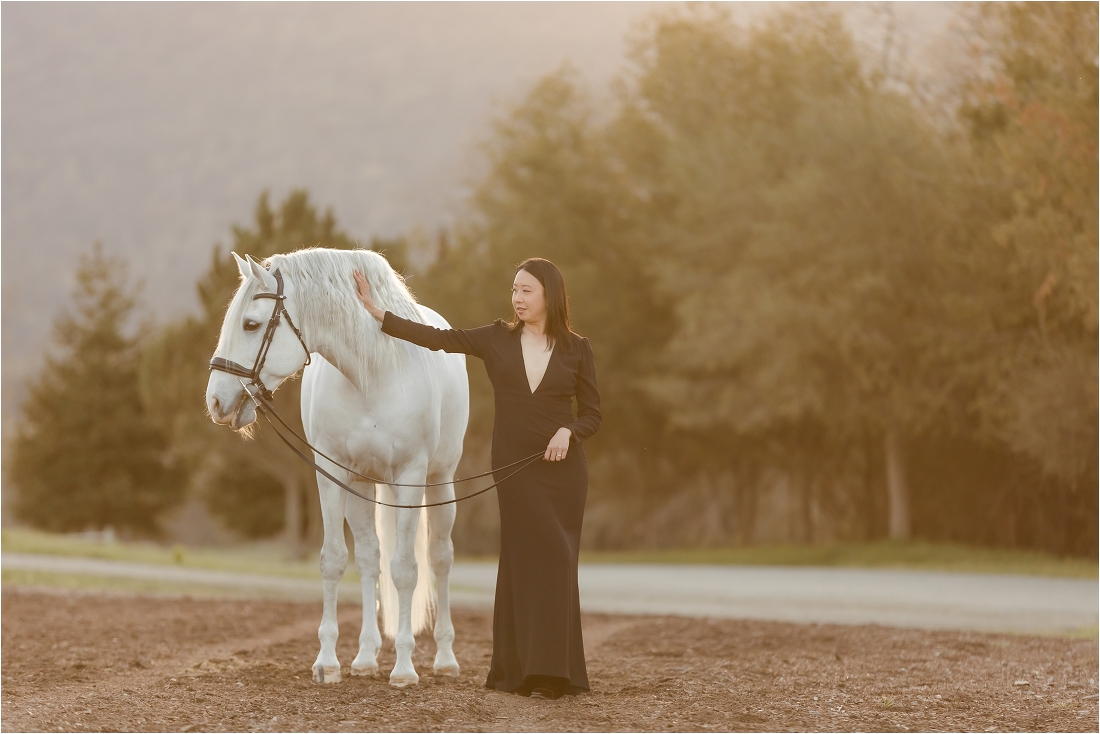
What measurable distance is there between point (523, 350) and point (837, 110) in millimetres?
13937

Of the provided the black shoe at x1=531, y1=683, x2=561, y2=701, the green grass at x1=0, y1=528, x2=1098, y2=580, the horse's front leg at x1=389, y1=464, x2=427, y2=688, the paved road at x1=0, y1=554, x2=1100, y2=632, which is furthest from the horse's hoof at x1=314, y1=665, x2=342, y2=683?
the green grass at x1=0, y1=528, x2=1098, y2=580

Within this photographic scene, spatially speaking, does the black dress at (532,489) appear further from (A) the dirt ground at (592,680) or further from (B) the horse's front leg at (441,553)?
(B) the horse's front leg at (441,553)

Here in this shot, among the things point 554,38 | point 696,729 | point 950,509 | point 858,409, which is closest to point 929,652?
point 696,729

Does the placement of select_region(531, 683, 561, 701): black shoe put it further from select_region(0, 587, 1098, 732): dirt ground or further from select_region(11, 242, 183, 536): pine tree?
select_region(11, 242, 183, 536): pine tree

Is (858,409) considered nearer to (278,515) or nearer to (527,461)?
(527,461)

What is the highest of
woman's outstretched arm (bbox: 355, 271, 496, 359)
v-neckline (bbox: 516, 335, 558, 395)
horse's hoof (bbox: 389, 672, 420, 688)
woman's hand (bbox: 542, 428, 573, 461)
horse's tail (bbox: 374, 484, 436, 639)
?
woman's outstretched arm (bbox: 355, 271, 496, 359)

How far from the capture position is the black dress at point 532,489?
219 inches

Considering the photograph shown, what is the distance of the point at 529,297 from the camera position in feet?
18.5

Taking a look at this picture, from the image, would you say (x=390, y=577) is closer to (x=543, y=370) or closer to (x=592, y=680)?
(x=592, y=680)

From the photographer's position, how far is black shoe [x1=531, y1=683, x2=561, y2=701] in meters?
5.50

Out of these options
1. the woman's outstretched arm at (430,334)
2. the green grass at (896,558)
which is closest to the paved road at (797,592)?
the green grass at (896,558)

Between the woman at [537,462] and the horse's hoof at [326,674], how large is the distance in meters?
0.82

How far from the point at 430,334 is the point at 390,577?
160cm

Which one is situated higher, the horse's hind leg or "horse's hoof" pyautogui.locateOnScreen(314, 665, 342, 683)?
the horse's hind leg
